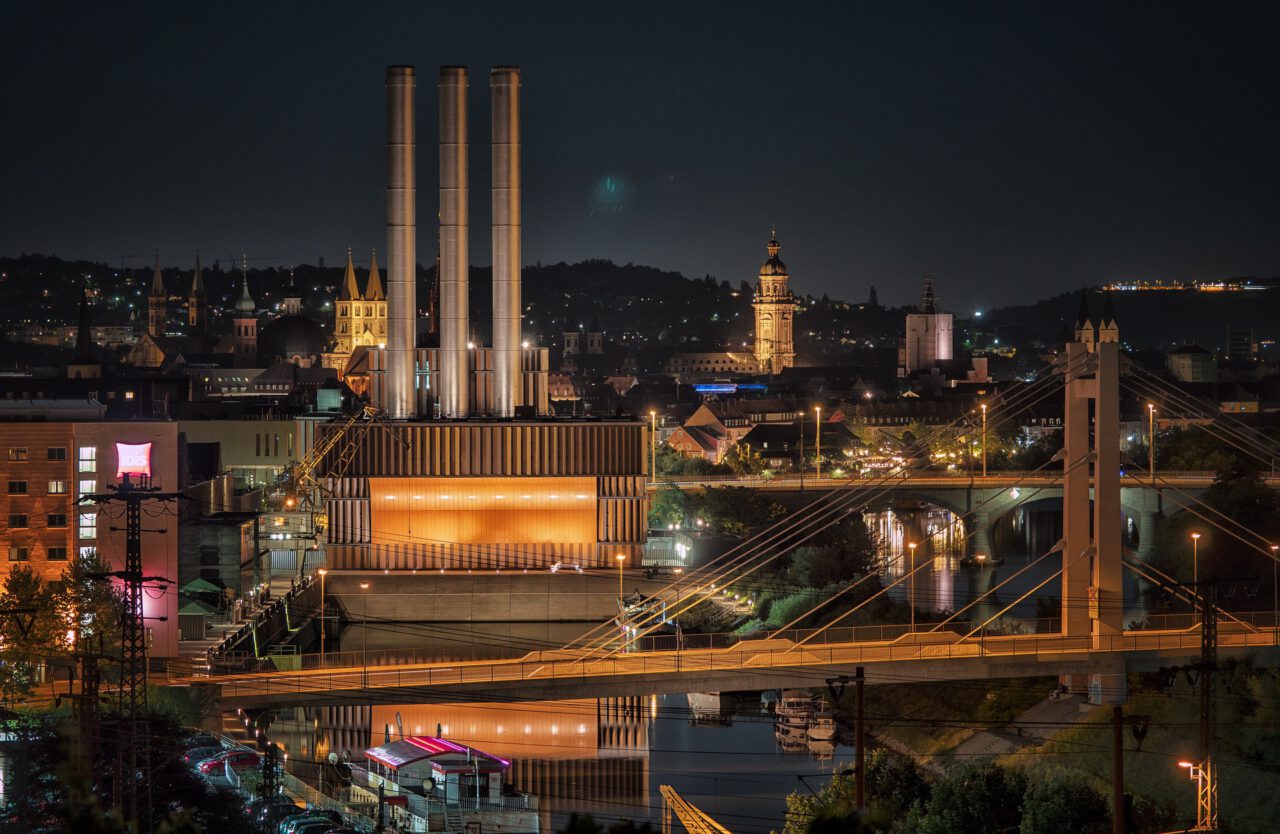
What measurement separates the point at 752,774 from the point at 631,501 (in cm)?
1564

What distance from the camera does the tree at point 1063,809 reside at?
21594 mm

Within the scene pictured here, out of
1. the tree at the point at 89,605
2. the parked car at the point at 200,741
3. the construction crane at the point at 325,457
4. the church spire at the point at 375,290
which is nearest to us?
the parked car at the point at 200,741

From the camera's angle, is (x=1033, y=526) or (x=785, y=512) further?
(x=1033, y=526)

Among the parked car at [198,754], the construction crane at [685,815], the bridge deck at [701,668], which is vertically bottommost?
the construction crane at [685,815]

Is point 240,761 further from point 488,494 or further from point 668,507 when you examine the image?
point 668,507

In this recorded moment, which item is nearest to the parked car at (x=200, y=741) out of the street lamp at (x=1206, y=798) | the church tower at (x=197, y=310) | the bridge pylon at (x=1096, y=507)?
the street lamp at (x=1206, y=798)

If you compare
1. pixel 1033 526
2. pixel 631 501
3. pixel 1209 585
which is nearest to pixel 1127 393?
pixel 1033 526

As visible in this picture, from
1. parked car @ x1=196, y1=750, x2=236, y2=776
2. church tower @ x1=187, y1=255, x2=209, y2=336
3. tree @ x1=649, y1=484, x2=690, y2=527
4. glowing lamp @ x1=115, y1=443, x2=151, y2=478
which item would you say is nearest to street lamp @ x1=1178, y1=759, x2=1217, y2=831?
parked car @ x1=196, y1=750, x2=236, y2=776

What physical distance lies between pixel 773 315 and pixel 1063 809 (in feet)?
407

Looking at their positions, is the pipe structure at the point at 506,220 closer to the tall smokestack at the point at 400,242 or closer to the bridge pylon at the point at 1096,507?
the tall smokestack at the point at 400,242

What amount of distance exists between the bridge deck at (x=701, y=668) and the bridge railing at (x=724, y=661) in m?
0.01

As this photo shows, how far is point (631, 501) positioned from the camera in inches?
1681

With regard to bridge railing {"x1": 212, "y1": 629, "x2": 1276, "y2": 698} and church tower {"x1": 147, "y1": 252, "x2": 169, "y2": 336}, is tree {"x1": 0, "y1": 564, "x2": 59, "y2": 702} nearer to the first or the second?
bridge railing {"x1": 212, "y1": 629, "x2": 1276, "y2": 698}

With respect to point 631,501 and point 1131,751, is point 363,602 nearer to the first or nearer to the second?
point 631,501
